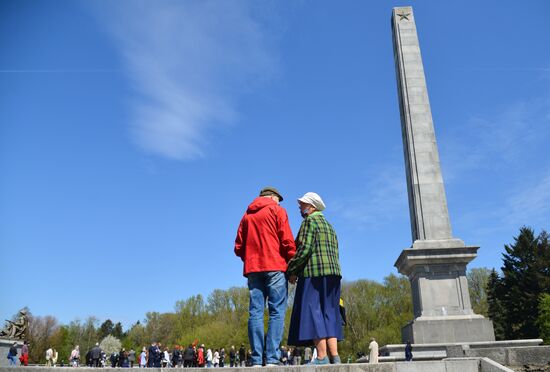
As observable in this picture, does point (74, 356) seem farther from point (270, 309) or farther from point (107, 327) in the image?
point (107, 327)

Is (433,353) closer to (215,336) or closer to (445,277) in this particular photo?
(445,277)

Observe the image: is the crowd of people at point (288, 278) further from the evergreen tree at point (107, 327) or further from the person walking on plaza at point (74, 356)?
the evergreen tree at point (107, 327)

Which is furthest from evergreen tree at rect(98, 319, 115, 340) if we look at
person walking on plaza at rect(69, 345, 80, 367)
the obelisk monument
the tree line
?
the obelisk monument

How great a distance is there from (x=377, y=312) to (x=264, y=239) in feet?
148

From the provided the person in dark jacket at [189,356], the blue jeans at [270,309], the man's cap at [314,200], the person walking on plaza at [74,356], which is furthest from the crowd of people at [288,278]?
the person walking on plaza at [74,356]

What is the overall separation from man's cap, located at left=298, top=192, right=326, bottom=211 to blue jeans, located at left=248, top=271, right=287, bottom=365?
1.06m

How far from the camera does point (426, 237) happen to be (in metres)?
13.2

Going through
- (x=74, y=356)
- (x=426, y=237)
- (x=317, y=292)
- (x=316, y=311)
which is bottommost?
(x=74, y=356)

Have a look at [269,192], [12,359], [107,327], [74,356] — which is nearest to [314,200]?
[269,192]

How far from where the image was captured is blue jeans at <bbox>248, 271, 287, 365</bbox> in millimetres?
4863

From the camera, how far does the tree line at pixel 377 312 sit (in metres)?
34.3

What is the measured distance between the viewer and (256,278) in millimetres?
5113

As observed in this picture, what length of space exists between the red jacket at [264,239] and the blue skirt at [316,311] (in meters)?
0.41

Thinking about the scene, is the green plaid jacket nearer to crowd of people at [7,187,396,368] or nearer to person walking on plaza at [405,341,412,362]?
crowd of people at [7,187,396,368]
